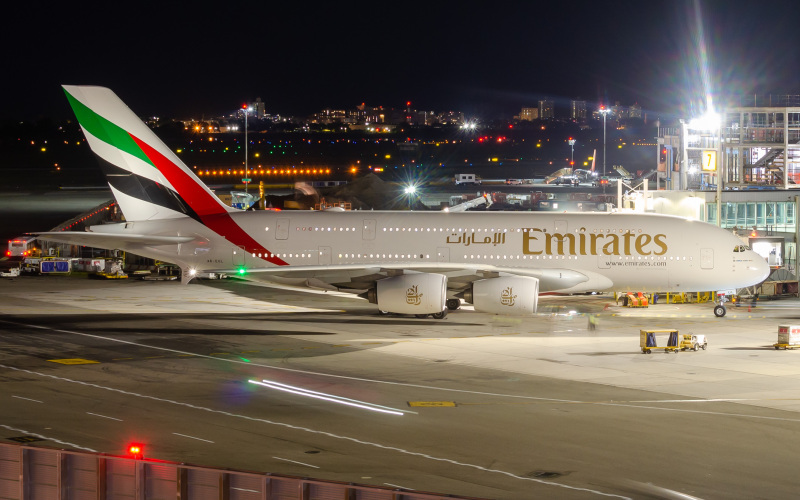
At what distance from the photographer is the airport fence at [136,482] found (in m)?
11.9

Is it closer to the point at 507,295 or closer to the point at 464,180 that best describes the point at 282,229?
the point at 507,295

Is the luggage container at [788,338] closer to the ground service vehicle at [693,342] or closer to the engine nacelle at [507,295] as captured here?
the ground service vehicle at [693,342]

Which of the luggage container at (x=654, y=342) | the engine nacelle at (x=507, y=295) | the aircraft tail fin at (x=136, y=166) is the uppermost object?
the aircraft tail fin at (x=136, y=166)

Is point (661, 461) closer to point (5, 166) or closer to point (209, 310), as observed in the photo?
point (209, 310)

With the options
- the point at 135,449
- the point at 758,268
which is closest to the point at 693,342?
the point at 758,268

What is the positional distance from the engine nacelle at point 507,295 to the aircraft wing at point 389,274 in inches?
31.5

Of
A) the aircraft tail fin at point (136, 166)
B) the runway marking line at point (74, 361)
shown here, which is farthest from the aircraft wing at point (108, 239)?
the runway marking line at point (74, 361)

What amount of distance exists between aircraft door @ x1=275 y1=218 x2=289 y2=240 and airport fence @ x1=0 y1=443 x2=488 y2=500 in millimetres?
25946

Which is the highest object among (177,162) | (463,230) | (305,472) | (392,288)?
(177,162)

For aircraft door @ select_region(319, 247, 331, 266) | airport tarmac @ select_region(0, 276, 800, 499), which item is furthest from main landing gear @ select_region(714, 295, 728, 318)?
aircraft door @ select_region(319, 247, 331, 266)

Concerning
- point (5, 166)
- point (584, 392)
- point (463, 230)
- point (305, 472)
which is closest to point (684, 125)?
point (463, 230)

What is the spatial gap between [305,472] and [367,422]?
4.15 meters

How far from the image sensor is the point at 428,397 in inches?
921

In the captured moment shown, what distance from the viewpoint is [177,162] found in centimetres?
3962
